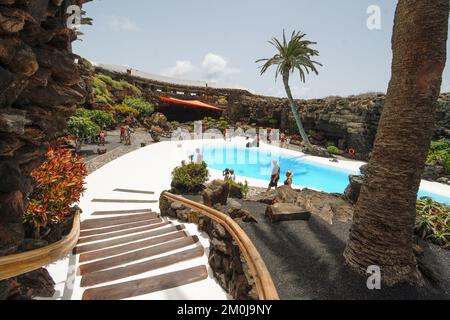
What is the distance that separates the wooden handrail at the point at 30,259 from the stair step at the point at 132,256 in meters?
0.63

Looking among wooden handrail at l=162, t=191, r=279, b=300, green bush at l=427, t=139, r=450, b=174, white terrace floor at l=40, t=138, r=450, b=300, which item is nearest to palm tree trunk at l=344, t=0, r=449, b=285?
wooden handrail at l=162, t=191, r=279, b=300

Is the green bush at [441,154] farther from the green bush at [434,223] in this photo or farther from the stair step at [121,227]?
the stair step at [121,227]

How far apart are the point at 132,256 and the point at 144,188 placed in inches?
299

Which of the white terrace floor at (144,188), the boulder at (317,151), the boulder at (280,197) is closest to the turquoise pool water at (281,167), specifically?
the white terrace floor at (144,188)

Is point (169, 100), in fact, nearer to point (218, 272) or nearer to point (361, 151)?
point (361, 151)

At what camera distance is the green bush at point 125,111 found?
32469mm

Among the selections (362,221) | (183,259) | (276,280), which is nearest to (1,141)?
(183,259)

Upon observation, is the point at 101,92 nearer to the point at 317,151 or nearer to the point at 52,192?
the point at 317,151

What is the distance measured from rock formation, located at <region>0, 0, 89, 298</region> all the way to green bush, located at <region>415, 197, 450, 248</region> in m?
7.87

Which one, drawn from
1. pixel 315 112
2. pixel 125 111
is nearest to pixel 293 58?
pixel 315 112

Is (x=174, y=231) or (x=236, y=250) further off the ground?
(x=236, y=250)

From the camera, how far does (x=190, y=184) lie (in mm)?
11273

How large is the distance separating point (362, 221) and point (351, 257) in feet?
2.12

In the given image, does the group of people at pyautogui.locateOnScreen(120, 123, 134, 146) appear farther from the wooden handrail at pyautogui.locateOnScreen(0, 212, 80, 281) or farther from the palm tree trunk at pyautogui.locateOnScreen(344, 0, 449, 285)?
the palm tree trunk at pyautogui.locateOnScreen(344, 0, 449, 285)
